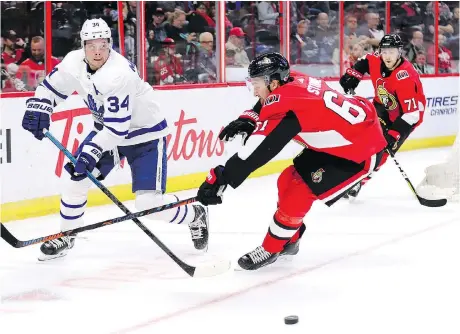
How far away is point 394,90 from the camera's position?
590 centimetres

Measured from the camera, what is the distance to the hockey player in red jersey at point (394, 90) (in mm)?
5809

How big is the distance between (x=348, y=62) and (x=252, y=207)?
130 inches

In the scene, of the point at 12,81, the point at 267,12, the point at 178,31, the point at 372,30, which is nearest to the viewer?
the point at 12,81

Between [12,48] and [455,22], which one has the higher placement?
[12,48]

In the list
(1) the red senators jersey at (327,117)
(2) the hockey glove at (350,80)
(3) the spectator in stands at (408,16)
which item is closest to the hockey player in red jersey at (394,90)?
(2) the hockey glove at (350,80)

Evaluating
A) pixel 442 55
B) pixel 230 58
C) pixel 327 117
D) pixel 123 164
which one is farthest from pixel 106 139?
pixel 442 55

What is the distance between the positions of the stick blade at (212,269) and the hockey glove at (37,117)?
913 mm

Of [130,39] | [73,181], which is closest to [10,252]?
[73,181]

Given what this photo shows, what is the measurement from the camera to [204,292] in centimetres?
371

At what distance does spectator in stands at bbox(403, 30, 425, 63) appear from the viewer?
9766mm

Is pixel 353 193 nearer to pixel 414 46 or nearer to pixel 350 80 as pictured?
pixel 350 80

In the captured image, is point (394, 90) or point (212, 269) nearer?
point (212, 269)

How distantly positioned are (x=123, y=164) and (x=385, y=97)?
1.66 metres

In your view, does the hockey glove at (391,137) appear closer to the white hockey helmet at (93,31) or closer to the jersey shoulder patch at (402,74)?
the jersey shoulder patch at (402,74)
